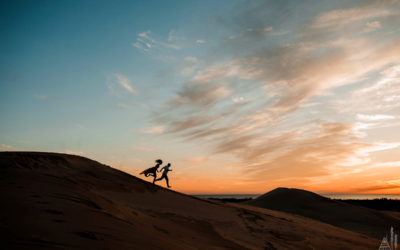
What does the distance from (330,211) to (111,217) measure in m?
17.6

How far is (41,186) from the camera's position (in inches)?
205

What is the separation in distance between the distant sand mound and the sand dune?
8476 mm

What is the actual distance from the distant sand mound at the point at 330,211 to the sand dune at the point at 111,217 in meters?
8.48

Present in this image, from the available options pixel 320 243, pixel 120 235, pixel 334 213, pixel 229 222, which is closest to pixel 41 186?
pixel 120 235

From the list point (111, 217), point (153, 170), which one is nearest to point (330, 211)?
point (153, 170)

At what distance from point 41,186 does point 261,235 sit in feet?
17.4

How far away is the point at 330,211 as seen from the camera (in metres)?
18.4

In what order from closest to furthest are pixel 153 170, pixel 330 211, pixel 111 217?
1. pixel 111 217
2. pixel 153 170
3. pixel 330 211

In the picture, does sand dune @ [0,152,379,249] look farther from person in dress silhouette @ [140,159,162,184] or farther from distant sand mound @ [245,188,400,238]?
distant sand mound @ [245,188,400,238]

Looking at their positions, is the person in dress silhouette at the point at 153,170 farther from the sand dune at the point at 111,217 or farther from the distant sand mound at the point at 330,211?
the distant sand mound at the point at 330,211

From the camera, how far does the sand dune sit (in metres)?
3.22

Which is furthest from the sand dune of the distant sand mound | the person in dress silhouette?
the distant sand mound

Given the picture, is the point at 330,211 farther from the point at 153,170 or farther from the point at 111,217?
the point at 111,217

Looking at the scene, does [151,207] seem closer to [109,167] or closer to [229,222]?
[229,222]
